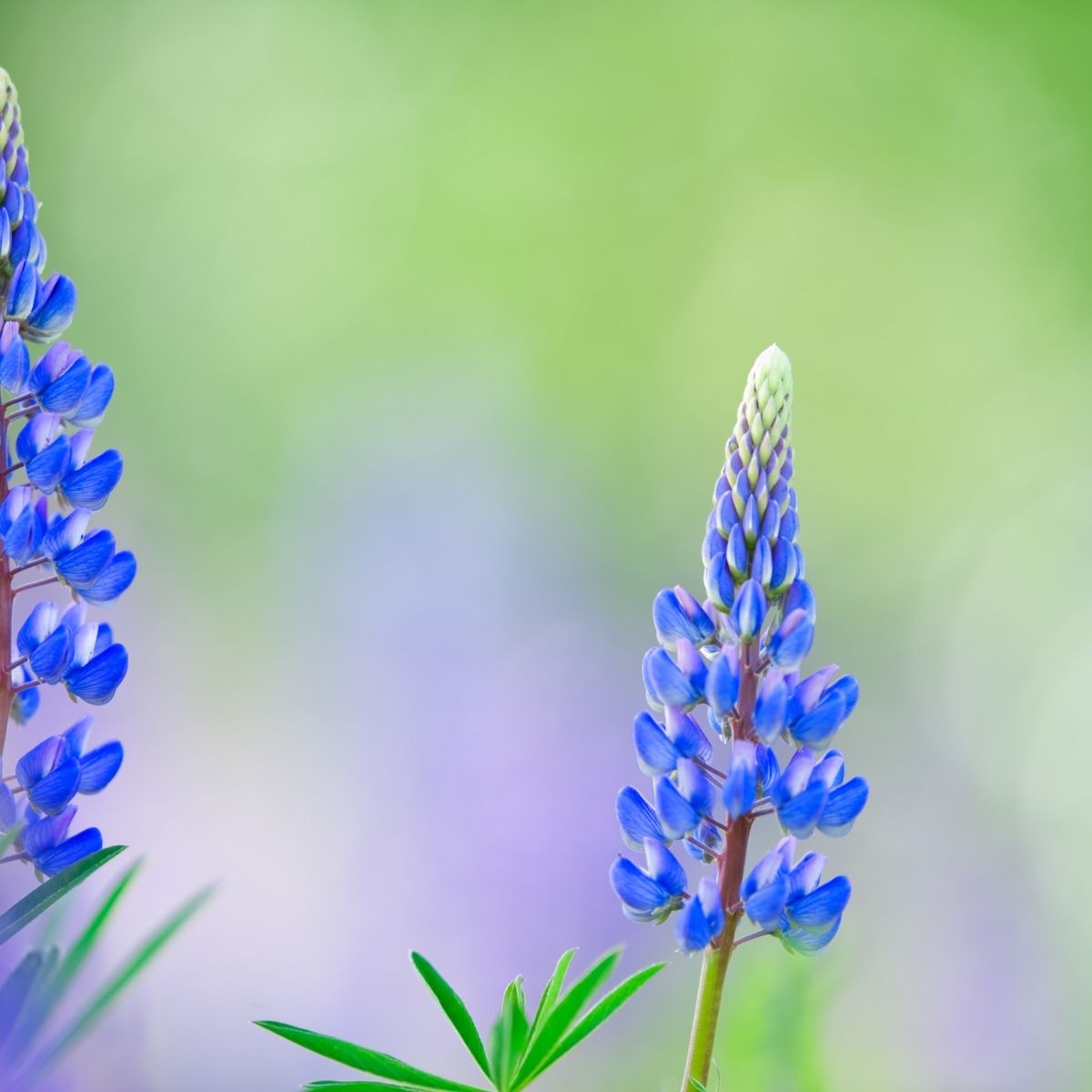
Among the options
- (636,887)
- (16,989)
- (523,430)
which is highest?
(523,430)

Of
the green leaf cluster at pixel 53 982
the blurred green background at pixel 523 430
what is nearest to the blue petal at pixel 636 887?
the green leaf cluster at pixel 53 982

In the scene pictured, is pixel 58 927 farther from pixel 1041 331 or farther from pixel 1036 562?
pixel 1041 331

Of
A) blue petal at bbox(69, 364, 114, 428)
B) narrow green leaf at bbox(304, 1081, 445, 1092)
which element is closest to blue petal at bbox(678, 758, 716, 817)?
narrow green leaf at bbox(304, 1081, 445, 1092)

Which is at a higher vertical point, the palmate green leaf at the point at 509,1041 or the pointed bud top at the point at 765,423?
the pointed bud top at the point at 765,423

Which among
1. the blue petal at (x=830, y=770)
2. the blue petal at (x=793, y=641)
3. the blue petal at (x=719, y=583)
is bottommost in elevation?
the blue petal at (x=830, y=770)

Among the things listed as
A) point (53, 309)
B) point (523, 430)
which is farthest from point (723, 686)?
point (523, 430)

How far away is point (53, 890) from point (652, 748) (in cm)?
16

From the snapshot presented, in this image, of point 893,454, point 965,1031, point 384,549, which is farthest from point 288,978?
point 893,454

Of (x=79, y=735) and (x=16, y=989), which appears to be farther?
(x=79, y=735)

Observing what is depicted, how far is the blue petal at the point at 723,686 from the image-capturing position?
→ 0.36 m

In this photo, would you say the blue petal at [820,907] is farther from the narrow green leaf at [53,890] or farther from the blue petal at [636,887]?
the narrow green leaf at [53,890]

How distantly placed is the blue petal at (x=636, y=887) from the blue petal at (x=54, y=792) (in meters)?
0.16

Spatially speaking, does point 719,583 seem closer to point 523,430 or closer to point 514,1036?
point 514,1036

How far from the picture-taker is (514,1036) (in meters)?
0.34
